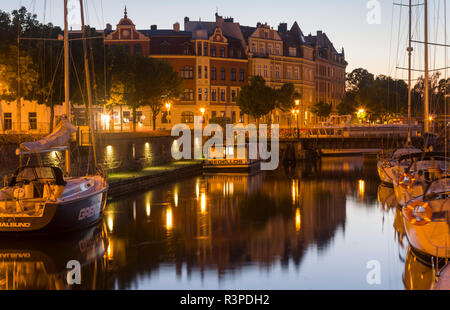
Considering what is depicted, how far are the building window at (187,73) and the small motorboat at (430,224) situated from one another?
62582 mm

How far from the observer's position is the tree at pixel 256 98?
75500 mm

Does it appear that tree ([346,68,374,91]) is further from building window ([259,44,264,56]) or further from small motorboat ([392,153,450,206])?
small motorboat ([392,153,450,206])

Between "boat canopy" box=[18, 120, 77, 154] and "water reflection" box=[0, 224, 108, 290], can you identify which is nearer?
"water reflection" box=[0, 224, 108, 290]

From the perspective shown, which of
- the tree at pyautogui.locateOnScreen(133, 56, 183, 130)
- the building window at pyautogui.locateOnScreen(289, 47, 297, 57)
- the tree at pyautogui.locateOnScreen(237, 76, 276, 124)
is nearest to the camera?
the tree at pyautogui.locateOnScreen(133, 56, 183, 130)

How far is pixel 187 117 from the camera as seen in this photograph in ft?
262

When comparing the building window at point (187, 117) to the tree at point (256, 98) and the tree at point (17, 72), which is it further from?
the tree at point (17, 72)

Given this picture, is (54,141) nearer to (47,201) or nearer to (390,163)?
(47,201)

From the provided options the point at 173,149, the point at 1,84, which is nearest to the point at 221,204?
the point at 1,84

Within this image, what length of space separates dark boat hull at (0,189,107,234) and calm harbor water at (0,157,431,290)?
482 millimetres

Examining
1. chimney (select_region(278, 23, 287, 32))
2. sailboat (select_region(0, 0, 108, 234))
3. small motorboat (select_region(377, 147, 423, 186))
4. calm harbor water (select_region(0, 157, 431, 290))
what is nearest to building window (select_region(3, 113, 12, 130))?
calm harbor water (select_region(0, 157, 431, 290))

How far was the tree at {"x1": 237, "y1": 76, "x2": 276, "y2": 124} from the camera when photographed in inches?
2972

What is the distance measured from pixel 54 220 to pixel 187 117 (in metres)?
57.4
